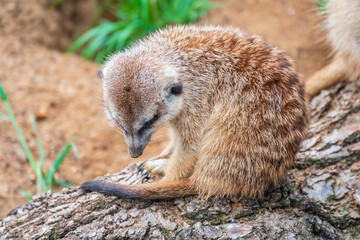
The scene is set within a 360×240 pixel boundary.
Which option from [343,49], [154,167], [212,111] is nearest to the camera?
[212,111]

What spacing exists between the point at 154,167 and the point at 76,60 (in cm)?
347

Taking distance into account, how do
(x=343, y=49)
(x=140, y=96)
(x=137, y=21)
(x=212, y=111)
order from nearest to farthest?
(x=140, y=96) < (x=212, y=111) < (x=343, y=49) < (x=137, y=21)

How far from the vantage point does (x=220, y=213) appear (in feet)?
8.26

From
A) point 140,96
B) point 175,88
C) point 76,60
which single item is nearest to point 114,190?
point 140,96

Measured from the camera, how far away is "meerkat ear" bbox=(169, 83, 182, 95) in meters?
2.52

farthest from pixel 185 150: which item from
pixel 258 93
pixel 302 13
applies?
pixel 302 13

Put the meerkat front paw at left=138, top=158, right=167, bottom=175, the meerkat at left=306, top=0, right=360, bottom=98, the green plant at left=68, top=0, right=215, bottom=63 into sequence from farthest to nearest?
the green plant at left=68, top=0, right=215, bottom=63
the meerkat at left=306, top=0, right=360, bottom=98
the meerkat front paw at left=138, top=158, right=167, bottom=175

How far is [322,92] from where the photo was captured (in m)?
3.78

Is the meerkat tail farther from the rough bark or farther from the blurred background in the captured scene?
the blurred background

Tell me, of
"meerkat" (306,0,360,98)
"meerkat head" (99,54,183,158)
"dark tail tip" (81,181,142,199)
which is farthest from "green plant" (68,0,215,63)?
"dark tail tip" (81,181,142,199)

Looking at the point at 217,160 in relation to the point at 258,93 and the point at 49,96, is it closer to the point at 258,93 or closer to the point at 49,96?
the point at 258,93

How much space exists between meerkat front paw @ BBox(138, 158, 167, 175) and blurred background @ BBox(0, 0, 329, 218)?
1143 millimetres

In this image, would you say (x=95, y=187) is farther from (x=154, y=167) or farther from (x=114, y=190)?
(x=154, y=167)

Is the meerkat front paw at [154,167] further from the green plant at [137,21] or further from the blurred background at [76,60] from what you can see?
the green plant at [137,21]
